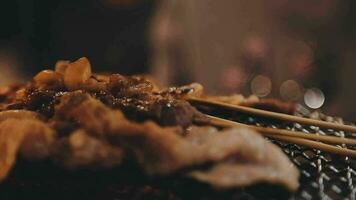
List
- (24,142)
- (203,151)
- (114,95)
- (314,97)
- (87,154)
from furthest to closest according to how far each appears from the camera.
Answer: (314,97) → (114,95) → (24,142) → (87,154) → (203,151)

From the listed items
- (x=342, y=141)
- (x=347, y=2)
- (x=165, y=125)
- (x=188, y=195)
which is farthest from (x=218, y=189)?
(x=347, y=2)

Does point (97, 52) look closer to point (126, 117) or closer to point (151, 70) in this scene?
point (151, 70)

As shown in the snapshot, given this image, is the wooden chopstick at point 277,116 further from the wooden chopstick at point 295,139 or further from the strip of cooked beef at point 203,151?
the strip of cooked beef at point 203,151

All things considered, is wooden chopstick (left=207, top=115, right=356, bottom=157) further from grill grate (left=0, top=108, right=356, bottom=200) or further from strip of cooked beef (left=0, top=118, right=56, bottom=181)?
strip of cooked beef (left=0, top=118, right=56, bottom=181)

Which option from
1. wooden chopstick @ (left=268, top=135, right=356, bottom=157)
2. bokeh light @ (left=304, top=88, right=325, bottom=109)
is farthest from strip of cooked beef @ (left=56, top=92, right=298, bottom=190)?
bokeh light @ (left=304, top=88, right=325, bottom=109)

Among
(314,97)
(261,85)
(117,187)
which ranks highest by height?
(261,85)

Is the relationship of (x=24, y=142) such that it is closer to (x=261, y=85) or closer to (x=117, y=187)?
(x=117, y=187)

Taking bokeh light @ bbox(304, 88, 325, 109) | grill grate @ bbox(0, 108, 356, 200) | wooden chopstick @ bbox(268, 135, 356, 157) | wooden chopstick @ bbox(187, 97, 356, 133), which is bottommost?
grill grate @ bbox(0, 108, 356, 200)

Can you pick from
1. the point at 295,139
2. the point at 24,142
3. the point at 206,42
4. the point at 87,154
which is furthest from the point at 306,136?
the point at 206,42
